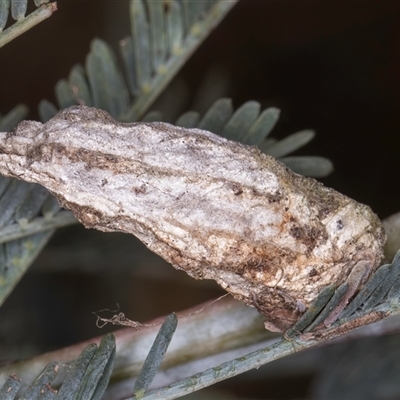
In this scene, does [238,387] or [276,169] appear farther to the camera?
[238,387]

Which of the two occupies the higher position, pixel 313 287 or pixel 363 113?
pixel 313 287

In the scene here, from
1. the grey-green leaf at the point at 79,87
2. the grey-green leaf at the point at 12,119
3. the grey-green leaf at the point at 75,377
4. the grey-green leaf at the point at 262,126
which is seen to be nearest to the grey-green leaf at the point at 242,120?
the grey-green leaf at the point at 262,126

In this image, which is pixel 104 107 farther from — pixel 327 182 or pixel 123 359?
pixel 327 182

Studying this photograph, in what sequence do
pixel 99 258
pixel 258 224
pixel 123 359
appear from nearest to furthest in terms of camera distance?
1. pixel 258 224
2. pixel 123 359
3. pixel 99 258

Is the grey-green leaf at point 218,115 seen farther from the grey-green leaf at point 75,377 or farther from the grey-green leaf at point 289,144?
the grey-green leaf at point 75,377

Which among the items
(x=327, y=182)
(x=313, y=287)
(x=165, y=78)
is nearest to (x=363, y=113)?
(x=327, y=182)

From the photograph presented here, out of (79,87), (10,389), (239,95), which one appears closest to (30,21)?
(79,87)

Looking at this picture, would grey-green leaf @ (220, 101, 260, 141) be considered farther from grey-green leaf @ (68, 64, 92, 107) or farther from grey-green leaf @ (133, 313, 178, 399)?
grey-green leaf @ (133, 313, 178, 399)

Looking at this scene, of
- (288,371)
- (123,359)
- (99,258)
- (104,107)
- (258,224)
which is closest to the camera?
(258,224)
